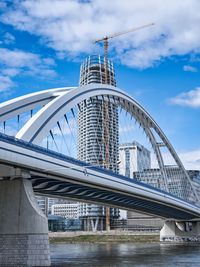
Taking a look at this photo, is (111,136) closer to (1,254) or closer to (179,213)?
(179,213)

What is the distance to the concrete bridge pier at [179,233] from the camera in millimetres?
74688

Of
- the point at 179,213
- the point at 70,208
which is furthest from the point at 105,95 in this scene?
the point at 70,208

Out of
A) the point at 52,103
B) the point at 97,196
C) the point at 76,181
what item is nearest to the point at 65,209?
the point at 97,196

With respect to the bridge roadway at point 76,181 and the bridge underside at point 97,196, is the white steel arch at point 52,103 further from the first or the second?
the bridge underside at point 97,196

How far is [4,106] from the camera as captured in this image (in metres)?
30.7

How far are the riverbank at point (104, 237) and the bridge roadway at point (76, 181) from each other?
2872 centimetres

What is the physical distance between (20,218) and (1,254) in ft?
7.51

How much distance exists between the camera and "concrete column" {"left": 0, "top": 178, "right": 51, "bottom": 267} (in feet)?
83.8

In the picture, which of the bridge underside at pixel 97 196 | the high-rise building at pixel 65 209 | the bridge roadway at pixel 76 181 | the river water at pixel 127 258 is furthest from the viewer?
the high-rise building at pixel 65 209

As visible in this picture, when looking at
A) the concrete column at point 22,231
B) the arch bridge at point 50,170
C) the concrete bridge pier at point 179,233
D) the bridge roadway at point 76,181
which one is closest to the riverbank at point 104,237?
the concrete bridge pier at point 179,233

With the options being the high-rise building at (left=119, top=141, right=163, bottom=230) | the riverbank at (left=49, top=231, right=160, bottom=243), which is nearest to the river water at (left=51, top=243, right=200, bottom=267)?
the riverbank at (left=49, top=231, right=160, bottom=243)

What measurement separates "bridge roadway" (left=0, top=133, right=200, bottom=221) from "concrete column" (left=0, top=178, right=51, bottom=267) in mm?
1587

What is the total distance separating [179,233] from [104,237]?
20.1m

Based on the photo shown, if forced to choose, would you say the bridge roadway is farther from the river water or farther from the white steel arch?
the river water
